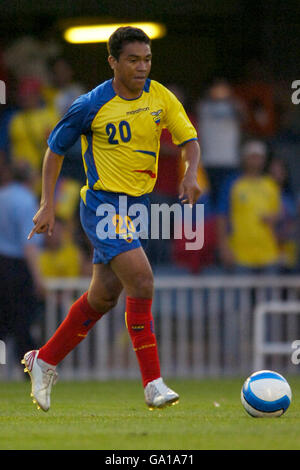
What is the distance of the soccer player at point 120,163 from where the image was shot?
22.6 feet

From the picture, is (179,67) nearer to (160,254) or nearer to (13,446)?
(160,254)

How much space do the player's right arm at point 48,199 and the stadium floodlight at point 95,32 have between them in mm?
9218

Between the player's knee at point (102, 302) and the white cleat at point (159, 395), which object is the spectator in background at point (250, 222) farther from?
the white cleat at point (159, 395)

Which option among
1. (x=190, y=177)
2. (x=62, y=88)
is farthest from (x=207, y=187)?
(x=190, y=177)

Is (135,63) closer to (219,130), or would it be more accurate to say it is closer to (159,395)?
(159,395)

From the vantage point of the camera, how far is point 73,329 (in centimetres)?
726

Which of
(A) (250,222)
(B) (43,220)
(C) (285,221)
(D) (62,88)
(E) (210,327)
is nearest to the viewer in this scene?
(B) (43,220)

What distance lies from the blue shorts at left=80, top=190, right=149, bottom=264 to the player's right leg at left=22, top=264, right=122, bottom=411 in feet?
0.51

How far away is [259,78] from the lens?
1590 centimetres

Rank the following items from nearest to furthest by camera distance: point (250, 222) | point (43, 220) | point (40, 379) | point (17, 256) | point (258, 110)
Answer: point (43, 220), point (40, 379), point (17, 256), point (250, 222), point (258, 110)

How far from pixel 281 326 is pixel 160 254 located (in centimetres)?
187

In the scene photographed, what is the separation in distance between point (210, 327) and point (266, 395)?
18.7 ft

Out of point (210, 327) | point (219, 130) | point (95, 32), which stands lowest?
point (210, 327)

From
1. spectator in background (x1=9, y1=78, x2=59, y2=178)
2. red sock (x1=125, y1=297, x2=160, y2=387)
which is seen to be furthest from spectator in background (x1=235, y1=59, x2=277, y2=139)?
red sock (x1=125, y1=297, x2=160, y2=387)
